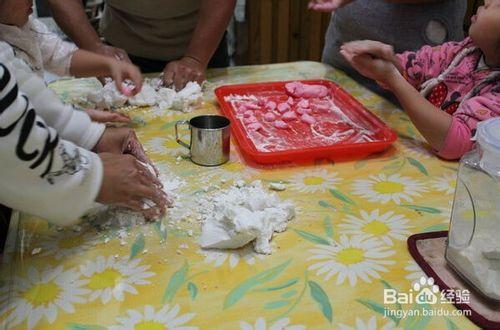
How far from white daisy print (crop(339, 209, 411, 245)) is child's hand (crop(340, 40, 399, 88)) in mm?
436

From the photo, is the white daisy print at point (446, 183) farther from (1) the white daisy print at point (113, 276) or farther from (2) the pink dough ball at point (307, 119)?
(1) the white daisy print at point (113, 276)

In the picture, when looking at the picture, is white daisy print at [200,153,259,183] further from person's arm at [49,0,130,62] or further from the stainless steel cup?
person's arm at [49,0,130,62]

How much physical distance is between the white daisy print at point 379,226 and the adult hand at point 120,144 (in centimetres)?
40

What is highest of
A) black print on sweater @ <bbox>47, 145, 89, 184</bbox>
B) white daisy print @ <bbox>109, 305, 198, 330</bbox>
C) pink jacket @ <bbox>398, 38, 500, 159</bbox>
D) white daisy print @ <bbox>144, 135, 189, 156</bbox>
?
black print on sweater @ <bbox>47, 145, 89, 184</bbox>

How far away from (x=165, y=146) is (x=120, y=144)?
0.57 ft

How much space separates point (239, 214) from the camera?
2.77 feet

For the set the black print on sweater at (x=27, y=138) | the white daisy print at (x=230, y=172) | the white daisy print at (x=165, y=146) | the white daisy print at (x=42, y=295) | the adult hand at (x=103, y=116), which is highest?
the black print on sweater at (x=27, y=138)

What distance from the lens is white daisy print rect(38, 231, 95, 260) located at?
2.73 ft

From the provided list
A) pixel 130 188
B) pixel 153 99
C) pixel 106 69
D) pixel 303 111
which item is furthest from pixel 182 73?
pixel 130 188

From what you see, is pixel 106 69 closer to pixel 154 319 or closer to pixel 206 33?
pixel 206 33

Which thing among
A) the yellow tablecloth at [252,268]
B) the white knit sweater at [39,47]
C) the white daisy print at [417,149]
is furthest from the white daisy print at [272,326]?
the white knit sweater at [39,47]

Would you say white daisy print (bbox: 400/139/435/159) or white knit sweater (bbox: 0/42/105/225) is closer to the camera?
white knit sweater (bbox: 0/42/105/225)

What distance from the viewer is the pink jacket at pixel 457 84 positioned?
1.12 meters

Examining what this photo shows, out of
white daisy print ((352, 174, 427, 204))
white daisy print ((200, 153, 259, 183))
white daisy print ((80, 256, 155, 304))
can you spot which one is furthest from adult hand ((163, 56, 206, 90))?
white daisy print ((80, 256, 155, 304))
